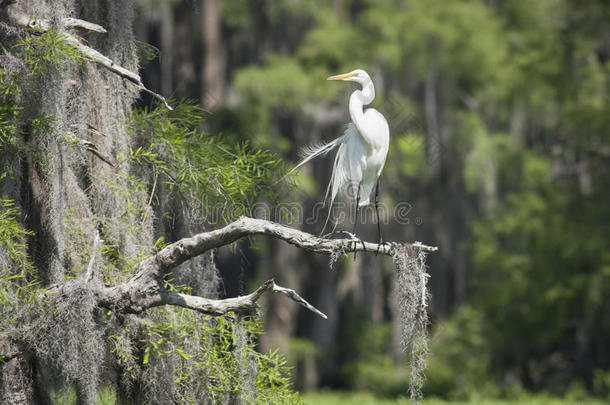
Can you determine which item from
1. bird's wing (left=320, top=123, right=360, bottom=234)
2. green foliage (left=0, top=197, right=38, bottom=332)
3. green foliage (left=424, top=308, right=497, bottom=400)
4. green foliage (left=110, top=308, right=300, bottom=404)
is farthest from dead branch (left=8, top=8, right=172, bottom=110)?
green foliage (left=424, top=308, right=497, bottom=400)

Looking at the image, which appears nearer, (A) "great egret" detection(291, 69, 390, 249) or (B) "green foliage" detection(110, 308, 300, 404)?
(B) "green foliage" detection(110, 308, 300, 404)

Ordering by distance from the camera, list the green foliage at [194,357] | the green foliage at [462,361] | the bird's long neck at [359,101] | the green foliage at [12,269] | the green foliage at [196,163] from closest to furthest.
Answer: the green foliage at [12,269]
the green foliage at [194,357]
the green foliage at [196,163]
the bird's long neck at [359,101]
the green foliage at [462,361]

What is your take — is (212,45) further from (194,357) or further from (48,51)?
(194,357)

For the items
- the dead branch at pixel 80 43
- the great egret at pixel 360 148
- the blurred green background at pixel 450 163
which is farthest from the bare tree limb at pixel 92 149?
the blurred green background at pixel 450 163

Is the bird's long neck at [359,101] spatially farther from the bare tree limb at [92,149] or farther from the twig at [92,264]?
the twig at [92,264]

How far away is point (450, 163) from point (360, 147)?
11.5 metres

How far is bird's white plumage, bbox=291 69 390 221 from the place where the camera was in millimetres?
4645

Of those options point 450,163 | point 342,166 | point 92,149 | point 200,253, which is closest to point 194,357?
point 200,253

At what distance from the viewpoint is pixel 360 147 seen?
4688 mm

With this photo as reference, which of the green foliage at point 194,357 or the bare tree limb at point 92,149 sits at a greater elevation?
the bare tree limb at point 92,149

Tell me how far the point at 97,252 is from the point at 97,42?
1.38 metres

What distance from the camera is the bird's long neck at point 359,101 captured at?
461 centimetres

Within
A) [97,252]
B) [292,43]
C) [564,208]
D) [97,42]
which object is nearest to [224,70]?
[292,43]

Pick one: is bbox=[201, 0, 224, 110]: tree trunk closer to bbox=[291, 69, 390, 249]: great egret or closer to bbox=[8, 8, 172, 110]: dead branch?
bbox=[291, 69, 390, 249]: great egret
